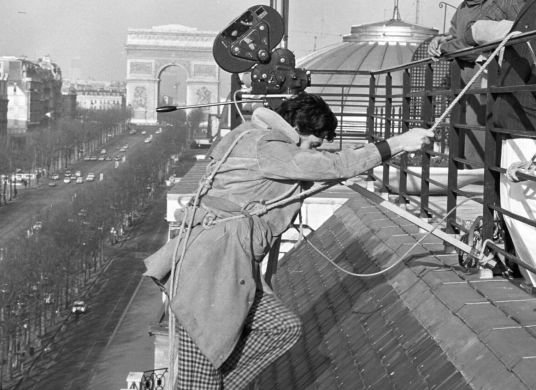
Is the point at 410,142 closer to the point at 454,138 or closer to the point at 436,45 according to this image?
the point at 454,138

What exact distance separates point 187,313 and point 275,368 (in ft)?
6.39

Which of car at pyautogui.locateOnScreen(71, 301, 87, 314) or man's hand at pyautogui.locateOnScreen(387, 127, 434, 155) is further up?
man's hand at pyautogui.locateOnScreen(387, 127, 434, 155)

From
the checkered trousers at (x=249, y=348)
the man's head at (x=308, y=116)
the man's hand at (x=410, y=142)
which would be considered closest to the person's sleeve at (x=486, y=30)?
the man's hand at (x=410, y=142)

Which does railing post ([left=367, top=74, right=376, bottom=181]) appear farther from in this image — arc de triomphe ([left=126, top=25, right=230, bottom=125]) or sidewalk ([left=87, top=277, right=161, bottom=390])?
arc de triomphe ([left=126, top=25, right=230, bottom=125])

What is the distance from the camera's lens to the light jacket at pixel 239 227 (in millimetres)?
3830

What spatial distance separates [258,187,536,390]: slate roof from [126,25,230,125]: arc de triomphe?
119984 mm

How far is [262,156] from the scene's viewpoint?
13.1ft

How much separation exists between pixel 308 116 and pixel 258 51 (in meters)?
2.13

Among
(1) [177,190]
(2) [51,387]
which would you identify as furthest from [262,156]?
(2) [51,387]

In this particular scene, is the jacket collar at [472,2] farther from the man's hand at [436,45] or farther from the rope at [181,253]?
the rope at [181,253]

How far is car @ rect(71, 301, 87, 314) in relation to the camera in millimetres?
36438

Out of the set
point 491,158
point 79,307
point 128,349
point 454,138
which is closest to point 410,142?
point 491,158

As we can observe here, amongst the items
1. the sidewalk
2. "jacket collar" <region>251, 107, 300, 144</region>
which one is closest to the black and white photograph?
"jacket collar" <region>251, 107, 300, 144</region>

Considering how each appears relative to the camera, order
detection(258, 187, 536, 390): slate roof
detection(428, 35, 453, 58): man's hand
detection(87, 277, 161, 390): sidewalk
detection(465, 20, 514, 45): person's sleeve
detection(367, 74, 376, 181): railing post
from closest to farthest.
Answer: detection(258, 187, 536, 390): slate roof < detection(465, 20, 514, 45): person's sleeve < detection(428, 35, 453, 58): man's hand < detection(367, 74, 376, 181): railing post < detection(87, 277, 161, 390): sidewalk
